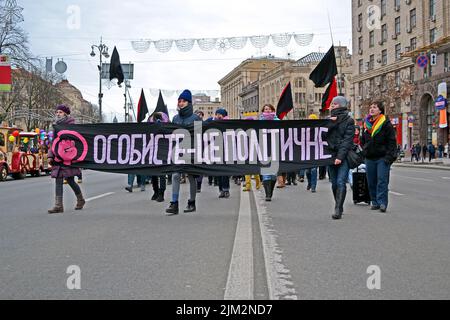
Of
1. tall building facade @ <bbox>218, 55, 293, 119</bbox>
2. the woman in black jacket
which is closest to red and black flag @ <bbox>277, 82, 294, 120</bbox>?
the woman in black jacket

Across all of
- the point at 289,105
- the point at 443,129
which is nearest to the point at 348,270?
the point at 289,105

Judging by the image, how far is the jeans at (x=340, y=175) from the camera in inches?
316

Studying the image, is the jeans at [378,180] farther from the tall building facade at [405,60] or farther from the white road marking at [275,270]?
the tall building facade at [405,60]

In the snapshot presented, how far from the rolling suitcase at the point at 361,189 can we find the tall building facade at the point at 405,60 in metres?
33.5

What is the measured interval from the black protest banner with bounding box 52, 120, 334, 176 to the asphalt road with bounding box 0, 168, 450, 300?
0.79 meters

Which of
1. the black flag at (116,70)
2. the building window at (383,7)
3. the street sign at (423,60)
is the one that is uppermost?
the building window at (383,7)

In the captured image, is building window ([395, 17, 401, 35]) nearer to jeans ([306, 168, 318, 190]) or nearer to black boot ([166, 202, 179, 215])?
jeans ([306, 168, 318, 190])

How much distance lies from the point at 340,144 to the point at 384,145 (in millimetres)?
1012

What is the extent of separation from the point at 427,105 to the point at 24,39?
36383mm

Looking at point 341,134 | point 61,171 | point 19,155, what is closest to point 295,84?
point 19,155

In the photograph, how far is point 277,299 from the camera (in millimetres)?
3863

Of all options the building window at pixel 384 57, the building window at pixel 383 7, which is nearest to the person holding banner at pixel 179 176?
the building window at pixel 384 57

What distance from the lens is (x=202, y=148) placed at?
9.00 metres

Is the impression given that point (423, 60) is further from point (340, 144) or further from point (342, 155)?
point (342, 155)
